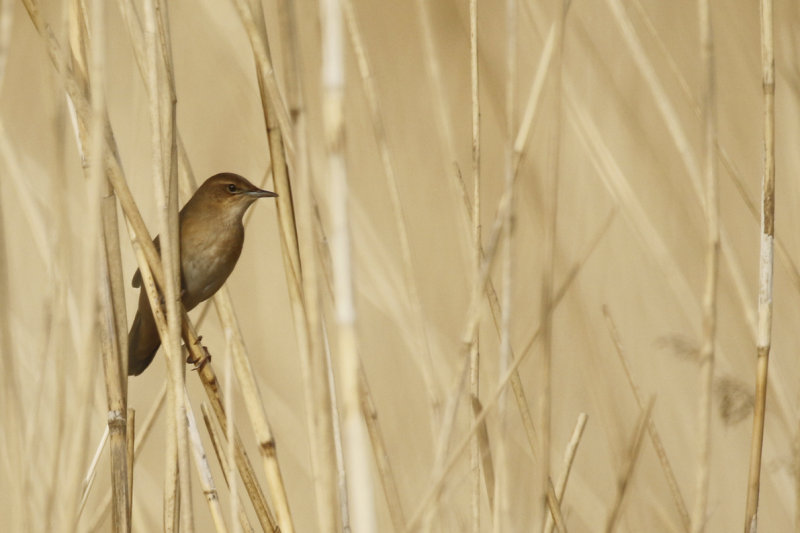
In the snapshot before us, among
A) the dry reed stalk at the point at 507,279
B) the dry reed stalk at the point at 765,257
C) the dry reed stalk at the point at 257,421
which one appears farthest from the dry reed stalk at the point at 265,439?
the dry reed stalk at the point at 765,257

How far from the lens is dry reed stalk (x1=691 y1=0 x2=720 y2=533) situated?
32.2 inches

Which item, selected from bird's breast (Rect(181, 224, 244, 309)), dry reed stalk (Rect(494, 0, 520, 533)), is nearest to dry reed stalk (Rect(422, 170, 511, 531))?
dry reed stalk (Rect(494, 0, 520, 533))

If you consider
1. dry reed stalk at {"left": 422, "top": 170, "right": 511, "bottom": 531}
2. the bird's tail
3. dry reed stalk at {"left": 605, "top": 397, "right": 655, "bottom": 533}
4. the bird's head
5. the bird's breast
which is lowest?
dry reed stalk at {"left": 605, "top": 397, "right": 655, "bottom": 533}

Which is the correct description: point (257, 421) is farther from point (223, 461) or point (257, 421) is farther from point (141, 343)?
point (141, 343)

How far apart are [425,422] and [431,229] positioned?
1.77ft

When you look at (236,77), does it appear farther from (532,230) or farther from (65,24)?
(65,24)

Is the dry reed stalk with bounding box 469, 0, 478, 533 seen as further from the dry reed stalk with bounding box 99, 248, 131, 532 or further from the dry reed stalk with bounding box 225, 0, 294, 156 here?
the dry reed stalk with bounding box 99, 248, 131, 532

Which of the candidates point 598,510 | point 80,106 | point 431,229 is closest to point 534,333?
point 80,106

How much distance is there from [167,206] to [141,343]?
882 millimetres

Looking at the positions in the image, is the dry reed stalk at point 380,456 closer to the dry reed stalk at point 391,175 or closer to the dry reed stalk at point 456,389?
the dry reed stalk at point 391,175

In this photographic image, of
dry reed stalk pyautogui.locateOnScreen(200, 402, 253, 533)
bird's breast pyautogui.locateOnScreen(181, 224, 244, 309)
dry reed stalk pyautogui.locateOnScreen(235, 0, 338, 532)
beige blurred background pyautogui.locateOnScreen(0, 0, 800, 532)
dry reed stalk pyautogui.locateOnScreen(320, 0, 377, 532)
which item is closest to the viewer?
dry reed stalk pyautogui.locateOnScreen(320, 0, 377, 532)

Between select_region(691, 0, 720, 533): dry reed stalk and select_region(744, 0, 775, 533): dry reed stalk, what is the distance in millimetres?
101

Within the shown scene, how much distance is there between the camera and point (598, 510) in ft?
6.25

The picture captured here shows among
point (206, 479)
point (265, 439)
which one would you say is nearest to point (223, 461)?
point (206, 479)
